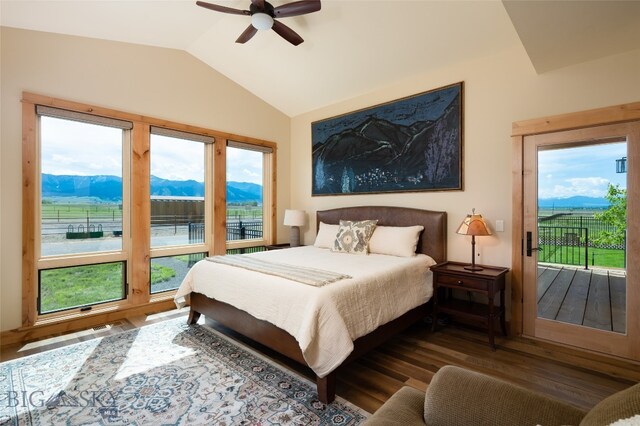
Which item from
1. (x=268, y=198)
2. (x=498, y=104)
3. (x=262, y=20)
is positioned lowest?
(x=268, y=198)

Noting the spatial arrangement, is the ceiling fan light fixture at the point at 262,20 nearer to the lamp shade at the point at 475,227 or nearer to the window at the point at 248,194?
the window at the point at 248,194

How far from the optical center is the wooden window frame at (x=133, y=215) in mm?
2961

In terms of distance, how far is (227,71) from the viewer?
438cm

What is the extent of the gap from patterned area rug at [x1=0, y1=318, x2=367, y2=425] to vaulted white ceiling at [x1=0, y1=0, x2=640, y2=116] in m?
2.89

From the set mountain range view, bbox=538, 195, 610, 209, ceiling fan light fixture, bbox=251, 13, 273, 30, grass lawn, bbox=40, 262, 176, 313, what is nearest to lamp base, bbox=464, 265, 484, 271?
mountain range view, bbox=538, 195, 610, 209

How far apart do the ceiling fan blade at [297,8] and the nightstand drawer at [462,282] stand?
2.72 m

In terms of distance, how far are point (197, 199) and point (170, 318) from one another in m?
1.62

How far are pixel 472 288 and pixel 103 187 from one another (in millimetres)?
4115

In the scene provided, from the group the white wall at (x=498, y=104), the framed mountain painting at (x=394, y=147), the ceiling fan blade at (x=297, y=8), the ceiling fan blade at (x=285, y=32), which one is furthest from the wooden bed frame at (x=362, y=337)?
the ceiling fan blade at (x=297, y=8)

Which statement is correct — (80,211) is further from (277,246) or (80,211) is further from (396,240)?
(396,240)

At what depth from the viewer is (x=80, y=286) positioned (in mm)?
3371

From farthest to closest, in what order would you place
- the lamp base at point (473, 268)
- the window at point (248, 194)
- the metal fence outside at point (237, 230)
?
1. the window at point (248, 194)
2. the metal fence outside at point (237, 230)
3. the lamp base at point (473, 268)

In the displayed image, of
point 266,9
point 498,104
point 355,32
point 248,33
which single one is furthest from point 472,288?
point 248,33

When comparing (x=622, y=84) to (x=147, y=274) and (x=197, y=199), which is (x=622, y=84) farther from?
(x=147, y=274)
